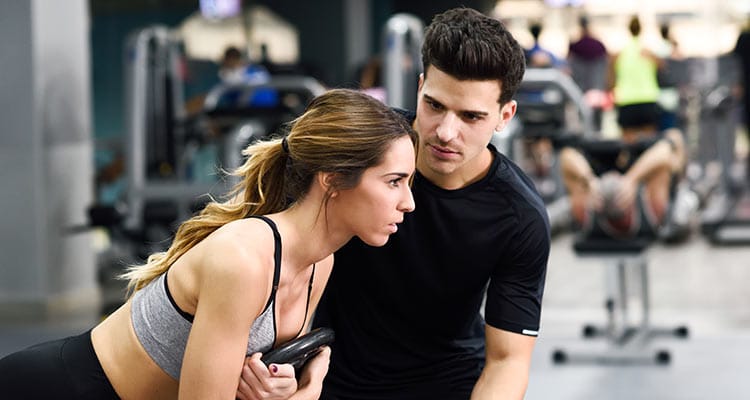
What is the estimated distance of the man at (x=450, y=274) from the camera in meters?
2.17

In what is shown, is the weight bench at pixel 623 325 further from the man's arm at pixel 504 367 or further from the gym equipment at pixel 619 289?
the man's arm at pixel 504 367

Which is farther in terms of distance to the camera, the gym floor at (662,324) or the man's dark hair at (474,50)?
the gym floor at (662,324)

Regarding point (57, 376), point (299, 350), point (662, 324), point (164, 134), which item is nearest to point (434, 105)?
point (299, 350)

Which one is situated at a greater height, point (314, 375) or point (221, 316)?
point (221, 316)

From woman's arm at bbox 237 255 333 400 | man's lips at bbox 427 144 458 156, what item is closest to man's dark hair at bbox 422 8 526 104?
man's lips at bbox 427 144 458 156

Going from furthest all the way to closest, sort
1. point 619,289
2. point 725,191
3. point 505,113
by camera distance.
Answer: point 725,191
point 619,289
point 505,113

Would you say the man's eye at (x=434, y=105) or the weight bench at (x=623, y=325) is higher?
the man's eye at (x=434, y=105)

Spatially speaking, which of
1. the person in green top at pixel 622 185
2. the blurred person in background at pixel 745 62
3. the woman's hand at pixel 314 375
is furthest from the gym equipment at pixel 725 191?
the woman's hand at pixel 314 375

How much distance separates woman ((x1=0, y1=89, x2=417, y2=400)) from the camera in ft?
5.91

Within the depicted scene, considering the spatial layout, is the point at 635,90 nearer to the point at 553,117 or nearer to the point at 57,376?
the point at 553,117

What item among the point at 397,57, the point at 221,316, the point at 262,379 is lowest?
the point at 262,379

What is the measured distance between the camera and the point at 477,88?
2.12 m

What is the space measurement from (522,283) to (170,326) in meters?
0.79

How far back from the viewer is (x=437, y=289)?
240 cm
